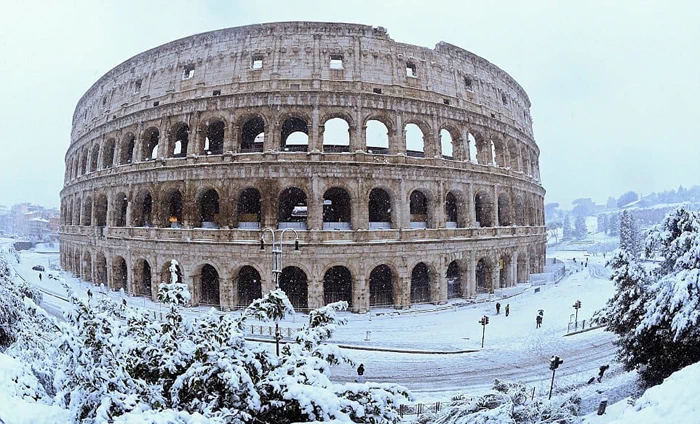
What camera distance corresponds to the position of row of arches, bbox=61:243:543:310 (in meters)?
24.0

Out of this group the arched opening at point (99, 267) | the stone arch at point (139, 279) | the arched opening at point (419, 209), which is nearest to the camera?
the stone arch at point (139, 279)

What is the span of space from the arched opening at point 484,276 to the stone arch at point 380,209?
8668mm

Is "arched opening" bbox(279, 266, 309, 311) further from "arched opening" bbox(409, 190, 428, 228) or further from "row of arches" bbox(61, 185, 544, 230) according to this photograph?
"arched opening" bbox(409, 190, 428, 228)

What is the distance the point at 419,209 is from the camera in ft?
95.7

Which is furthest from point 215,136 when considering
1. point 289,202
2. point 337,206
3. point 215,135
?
point 337,206

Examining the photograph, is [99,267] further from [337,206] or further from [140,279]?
[337,206]

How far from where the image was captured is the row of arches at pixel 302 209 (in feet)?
79.7

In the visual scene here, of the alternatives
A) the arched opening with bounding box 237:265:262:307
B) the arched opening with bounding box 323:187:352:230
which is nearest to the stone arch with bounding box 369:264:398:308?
the arched opening with bounding box 323:187:352:230

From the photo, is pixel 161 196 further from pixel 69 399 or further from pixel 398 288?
pixel 69 399

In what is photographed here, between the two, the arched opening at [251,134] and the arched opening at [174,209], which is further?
the arched opening at [251,134]

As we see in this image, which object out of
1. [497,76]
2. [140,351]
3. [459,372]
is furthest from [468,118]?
[140,351]

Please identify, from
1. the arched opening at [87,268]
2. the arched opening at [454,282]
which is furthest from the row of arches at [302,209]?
the arched opening at [454,282]

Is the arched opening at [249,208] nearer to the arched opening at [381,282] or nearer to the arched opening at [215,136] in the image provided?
the arched opening at [215,136]

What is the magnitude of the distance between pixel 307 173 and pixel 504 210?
17.7 m
